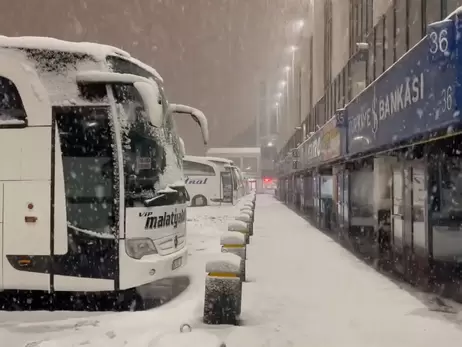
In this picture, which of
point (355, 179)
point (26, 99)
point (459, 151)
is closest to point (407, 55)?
point (459, 151)

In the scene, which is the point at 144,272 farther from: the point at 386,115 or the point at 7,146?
the point at 386,115

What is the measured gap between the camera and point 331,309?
698 cm

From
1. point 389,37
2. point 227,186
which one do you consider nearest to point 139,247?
point 389,37

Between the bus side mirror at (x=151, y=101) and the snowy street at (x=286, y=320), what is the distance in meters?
2.55

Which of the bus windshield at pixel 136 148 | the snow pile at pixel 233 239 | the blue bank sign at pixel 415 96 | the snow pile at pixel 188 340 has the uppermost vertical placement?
the blue bank sign at pixel 415 96

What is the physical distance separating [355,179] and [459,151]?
6752 millimetres

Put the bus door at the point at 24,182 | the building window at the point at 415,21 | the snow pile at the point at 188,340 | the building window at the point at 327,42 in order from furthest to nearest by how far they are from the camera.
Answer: the building window at the point at 327,42 < the building window at the point at 415,21 < the bus door at the point at 24,182 < the snow pile at the point at 188,340

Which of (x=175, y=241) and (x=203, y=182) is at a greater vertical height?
(x=203, y=182)

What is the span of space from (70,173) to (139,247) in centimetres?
136

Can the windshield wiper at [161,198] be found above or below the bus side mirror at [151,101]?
below

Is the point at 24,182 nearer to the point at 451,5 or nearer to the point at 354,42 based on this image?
the point at 451,5

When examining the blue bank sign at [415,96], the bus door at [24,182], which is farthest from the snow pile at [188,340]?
the blue bank sign at [415,96]

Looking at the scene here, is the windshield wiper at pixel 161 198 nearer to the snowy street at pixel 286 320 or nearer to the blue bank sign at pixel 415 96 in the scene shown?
the snowy street at pixel 286 320

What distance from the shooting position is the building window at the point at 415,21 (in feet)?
28.5
